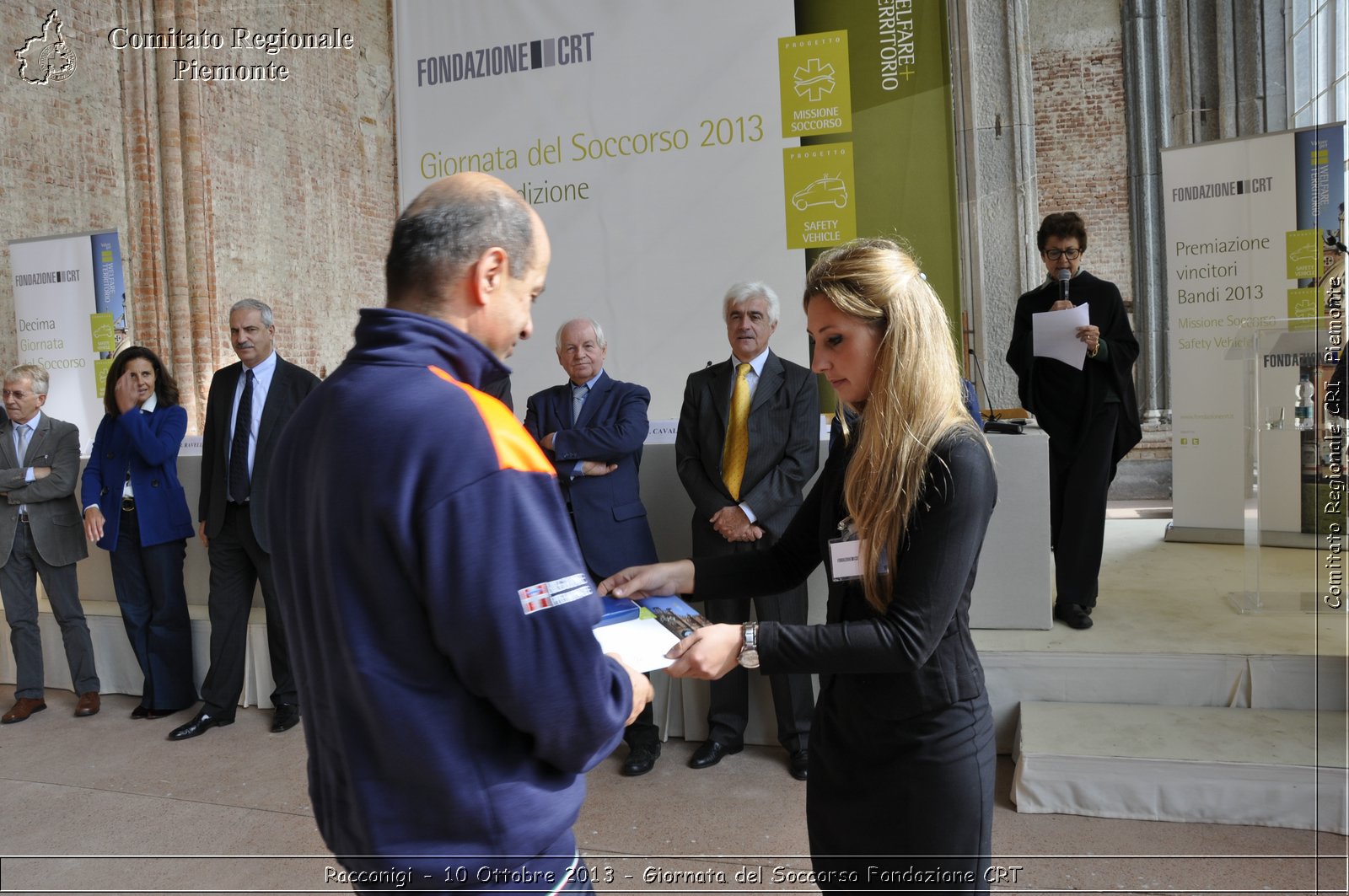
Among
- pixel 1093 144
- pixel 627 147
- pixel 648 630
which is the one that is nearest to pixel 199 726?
pixel 627 147

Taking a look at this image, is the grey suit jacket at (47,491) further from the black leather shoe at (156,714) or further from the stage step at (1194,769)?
the stage step at (1194,769)

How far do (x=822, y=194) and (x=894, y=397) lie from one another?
3826 mm

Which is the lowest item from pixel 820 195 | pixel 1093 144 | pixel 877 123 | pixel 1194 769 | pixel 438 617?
pixel 1194 769

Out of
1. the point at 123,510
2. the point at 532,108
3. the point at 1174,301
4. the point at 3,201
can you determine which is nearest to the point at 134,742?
the point at 123,510

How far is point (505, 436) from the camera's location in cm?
Result: 105

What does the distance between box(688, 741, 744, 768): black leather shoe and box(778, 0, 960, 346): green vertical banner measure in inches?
95.2

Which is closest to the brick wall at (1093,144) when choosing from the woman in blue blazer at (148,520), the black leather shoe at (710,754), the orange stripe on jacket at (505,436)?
the black leather shoe at (710,754)

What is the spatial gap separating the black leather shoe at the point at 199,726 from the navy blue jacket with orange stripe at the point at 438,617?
399cm

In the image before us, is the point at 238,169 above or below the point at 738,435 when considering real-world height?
above

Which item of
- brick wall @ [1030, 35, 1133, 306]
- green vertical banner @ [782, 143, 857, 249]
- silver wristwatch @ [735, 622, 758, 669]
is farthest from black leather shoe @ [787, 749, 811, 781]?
brick wall @ [1030, 35, 1133, 306]

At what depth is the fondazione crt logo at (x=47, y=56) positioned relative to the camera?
24.7ft

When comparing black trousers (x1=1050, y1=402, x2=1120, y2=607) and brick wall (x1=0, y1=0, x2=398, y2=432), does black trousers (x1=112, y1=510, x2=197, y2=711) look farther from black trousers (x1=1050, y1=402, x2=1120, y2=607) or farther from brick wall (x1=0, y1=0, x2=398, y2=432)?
black trousers (x1=1050, y1=402, x2=1120, y2=607)

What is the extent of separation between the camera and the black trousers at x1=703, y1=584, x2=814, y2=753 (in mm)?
3840

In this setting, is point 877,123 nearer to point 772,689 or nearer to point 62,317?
point 772,689
